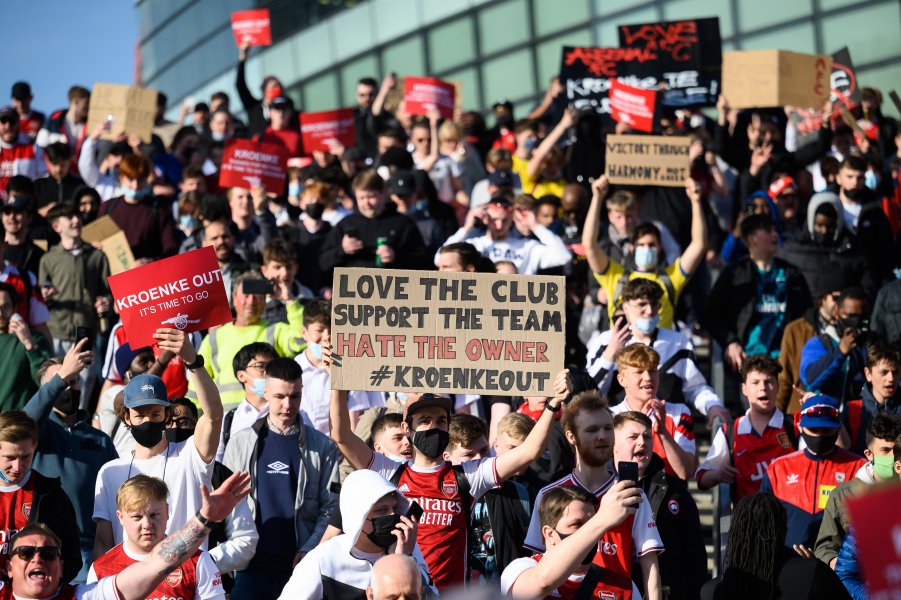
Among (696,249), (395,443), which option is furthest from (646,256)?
(395,443)

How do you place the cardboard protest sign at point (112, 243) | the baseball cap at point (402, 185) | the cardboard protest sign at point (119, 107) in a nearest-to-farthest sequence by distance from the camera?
1. the cardboard protest sign at point (112, 243)
2. the baseball cap at point (402, 185)
3. the cardboard protest sign at point (119, 107)

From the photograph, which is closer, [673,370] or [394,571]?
[394,571]

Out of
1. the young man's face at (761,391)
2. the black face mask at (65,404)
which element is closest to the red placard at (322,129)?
the black face mask at (65,404)

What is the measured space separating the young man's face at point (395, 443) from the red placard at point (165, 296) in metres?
1.20

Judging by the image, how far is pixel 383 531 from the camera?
6121 millimetres

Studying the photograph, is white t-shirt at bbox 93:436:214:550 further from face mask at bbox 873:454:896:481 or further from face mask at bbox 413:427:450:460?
face mask at bbox 873:454:896:481

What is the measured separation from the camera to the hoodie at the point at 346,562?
6.09 metres

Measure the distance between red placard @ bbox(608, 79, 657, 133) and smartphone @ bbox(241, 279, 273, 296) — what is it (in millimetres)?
5517

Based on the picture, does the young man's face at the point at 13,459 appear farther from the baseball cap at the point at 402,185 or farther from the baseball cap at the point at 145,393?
the baseball cap at the point at 402,185

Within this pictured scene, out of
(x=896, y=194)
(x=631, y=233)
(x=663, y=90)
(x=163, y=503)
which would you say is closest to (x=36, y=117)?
(x=663, y=90)

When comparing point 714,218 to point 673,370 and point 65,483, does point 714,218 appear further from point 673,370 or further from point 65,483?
point 65,483

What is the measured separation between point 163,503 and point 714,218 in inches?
348

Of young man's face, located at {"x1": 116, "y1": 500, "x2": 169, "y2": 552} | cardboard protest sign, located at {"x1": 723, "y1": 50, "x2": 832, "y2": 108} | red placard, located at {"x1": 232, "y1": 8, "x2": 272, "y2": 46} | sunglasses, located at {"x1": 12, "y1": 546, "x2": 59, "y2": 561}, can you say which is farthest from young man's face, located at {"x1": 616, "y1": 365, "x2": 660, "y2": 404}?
red placard, located at {"x1": 232, "y1": 8, "x2": 272, "y2": 46}

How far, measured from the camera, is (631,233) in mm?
11719
